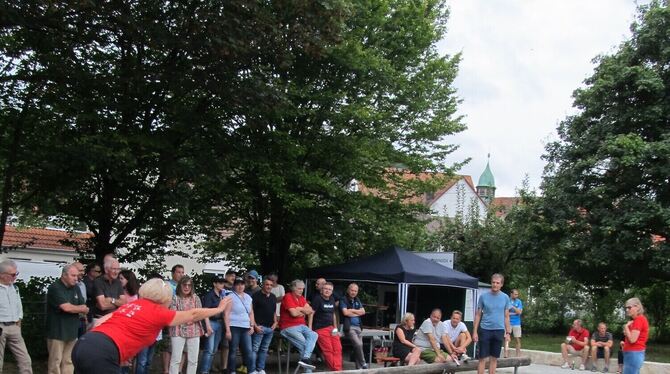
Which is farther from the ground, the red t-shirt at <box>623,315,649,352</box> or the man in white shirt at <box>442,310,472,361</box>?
the red t-shirt at <box>623,315,649,352</box>

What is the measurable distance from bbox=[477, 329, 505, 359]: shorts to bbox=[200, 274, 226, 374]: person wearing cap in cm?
413

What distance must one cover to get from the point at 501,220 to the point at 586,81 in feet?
21.3

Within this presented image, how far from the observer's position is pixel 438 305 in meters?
19.6

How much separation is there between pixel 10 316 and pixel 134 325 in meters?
4.28

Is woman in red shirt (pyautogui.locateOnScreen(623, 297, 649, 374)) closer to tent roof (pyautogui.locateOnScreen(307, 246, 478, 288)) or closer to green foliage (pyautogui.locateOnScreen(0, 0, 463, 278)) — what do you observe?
tent roof (pyautogui.locateOnScreen(307, 246, 478, 288))

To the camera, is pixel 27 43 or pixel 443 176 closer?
pixel 27 43

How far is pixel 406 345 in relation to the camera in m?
12.8

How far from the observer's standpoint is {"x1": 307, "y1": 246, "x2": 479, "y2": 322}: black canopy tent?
15.0m

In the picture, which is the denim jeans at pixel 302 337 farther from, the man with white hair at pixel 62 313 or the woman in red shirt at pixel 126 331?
the woman in red shirt at pixel 126 331

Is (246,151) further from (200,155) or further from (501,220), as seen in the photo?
(501,220)

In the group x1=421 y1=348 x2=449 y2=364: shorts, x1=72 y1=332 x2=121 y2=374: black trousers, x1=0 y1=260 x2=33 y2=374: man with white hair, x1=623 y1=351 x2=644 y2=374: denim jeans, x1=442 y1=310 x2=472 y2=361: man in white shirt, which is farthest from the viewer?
x1=442 y1=310 x2=472 y2=361: man in white shirt

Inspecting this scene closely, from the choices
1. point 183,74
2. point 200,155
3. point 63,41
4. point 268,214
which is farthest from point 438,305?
point 63,41

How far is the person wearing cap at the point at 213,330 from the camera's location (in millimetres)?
11008

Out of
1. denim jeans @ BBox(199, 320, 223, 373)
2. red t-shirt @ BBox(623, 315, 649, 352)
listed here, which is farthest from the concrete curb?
denim jeans @ BBox(199, 320, 223, 373)
